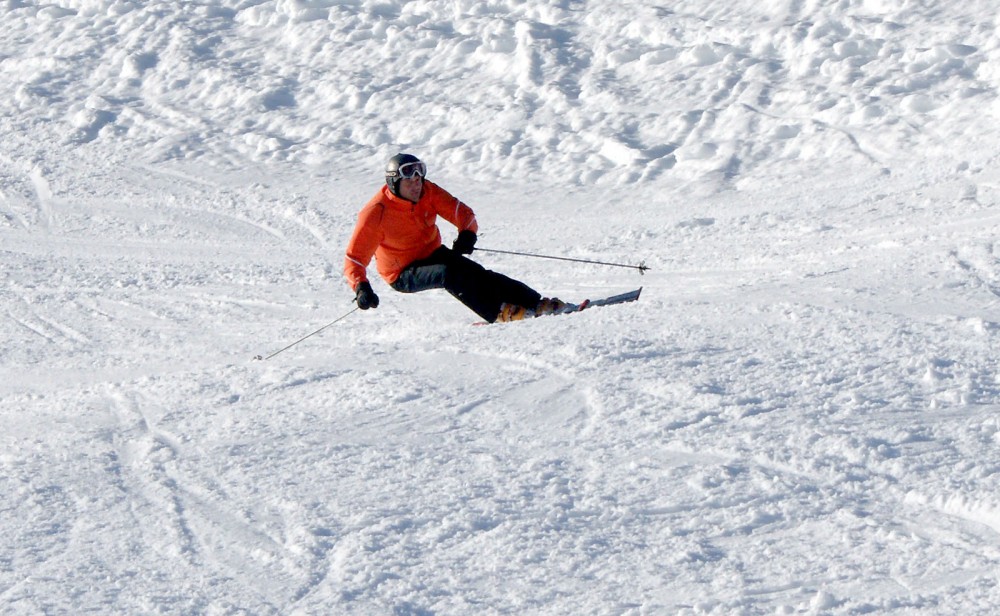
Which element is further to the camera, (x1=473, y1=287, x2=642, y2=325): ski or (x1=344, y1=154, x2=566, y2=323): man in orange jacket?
(x1=344, y1=154, x2=566, y2=323): man in orange jacket

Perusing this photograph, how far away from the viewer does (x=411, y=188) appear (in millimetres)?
6898

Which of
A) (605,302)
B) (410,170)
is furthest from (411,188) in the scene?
(605,302)

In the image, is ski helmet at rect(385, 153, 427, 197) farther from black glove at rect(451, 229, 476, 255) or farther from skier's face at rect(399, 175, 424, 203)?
black glove at rect(451, 229, 476, 255)

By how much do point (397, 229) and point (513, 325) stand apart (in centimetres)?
124

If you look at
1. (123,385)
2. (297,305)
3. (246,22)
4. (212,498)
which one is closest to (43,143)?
(246,22)

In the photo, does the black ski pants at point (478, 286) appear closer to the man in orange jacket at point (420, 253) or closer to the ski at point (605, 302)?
the man in orange jacket at point (420, 253)

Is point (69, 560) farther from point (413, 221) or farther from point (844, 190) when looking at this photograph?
point (844, 190)

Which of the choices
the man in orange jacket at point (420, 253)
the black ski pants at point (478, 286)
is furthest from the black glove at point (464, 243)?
the black ski pants at point (478, 286)

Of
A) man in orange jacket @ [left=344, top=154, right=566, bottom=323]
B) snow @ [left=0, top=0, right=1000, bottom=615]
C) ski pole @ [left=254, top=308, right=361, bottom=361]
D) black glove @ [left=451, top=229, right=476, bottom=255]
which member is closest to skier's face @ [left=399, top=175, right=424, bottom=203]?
man in orange jacket @ [left=344, top=154, right=566, bottom=323]

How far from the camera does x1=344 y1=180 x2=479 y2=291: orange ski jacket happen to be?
6.86 m

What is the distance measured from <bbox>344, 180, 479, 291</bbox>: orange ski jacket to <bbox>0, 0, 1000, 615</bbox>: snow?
480 millimetres

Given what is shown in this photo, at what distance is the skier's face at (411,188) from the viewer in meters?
6.86

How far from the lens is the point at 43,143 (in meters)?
12.9

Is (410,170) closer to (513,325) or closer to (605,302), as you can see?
(513,325)
